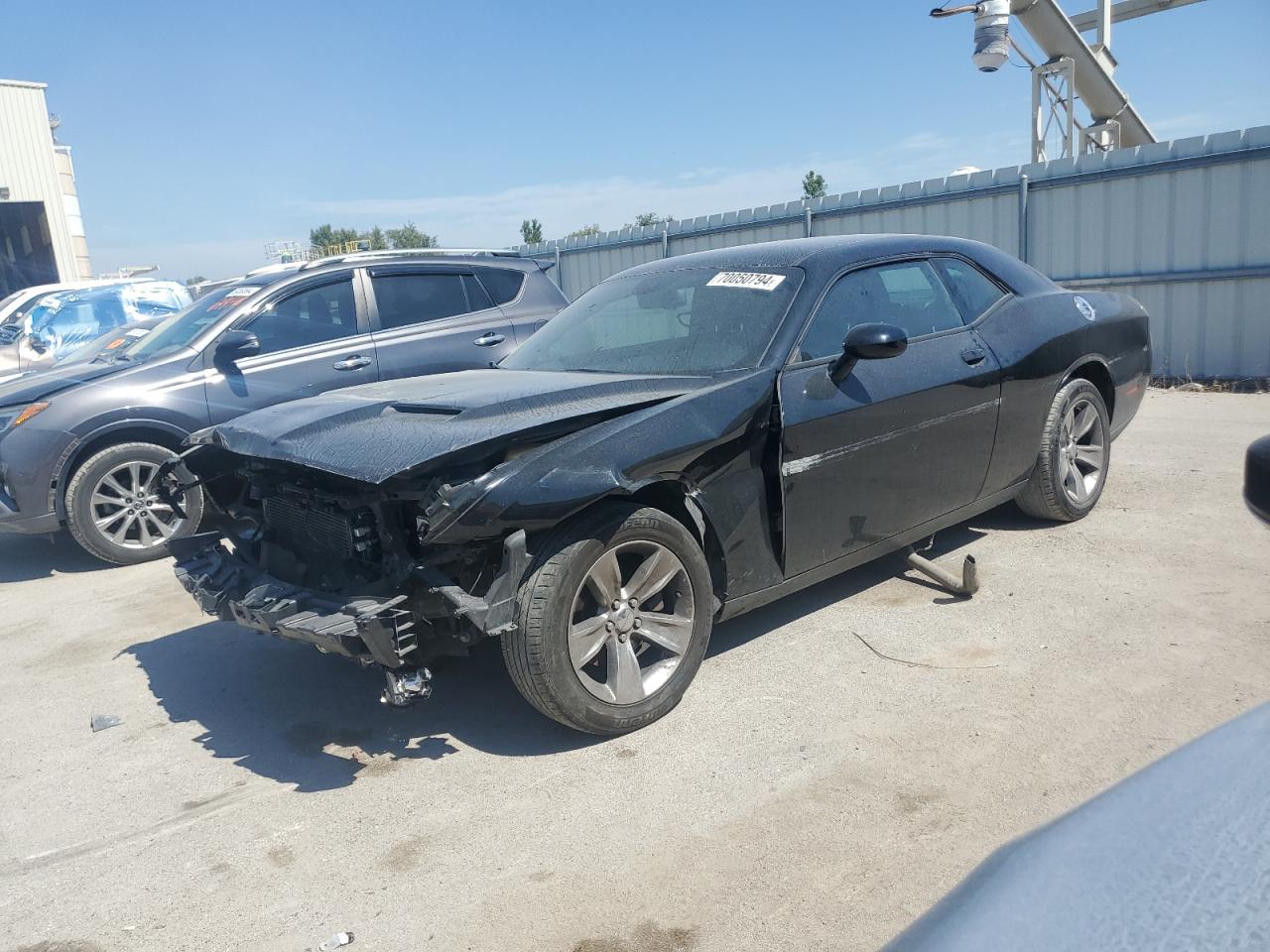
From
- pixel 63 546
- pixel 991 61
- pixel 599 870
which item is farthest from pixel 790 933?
pixel 991 61

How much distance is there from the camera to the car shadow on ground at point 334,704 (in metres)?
3.63

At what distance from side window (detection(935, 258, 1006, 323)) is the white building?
33.1 metres

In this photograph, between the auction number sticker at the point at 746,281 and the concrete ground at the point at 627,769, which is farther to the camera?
the auction number sticker at the point at 746,281

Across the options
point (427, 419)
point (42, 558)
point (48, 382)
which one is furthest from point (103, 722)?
point (42, 558)

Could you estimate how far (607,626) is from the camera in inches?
138

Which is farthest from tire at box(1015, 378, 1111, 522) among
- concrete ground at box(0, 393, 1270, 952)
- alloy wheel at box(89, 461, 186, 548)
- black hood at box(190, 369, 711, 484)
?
alloy wheel at box(89, 461, 186, 548)

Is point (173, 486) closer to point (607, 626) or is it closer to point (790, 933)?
point (607, 626)

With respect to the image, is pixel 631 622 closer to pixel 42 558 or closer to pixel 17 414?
pixel 17 414

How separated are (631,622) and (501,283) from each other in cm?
498

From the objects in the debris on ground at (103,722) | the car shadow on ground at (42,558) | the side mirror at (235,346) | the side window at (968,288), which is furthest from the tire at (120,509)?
the side window at (968,288)

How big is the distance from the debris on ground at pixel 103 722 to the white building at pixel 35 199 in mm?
32197

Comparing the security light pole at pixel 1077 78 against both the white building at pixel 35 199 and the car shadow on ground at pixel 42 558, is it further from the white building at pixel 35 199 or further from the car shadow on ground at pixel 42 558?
the white building at pixel 35 199

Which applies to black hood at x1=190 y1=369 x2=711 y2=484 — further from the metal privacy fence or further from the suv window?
the metal privacy fence

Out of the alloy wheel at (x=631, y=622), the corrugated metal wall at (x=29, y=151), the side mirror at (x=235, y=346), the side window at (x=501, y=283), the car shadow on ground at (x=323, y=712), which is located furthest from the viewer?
the corrugated metal wall at (x=29, y=151)
